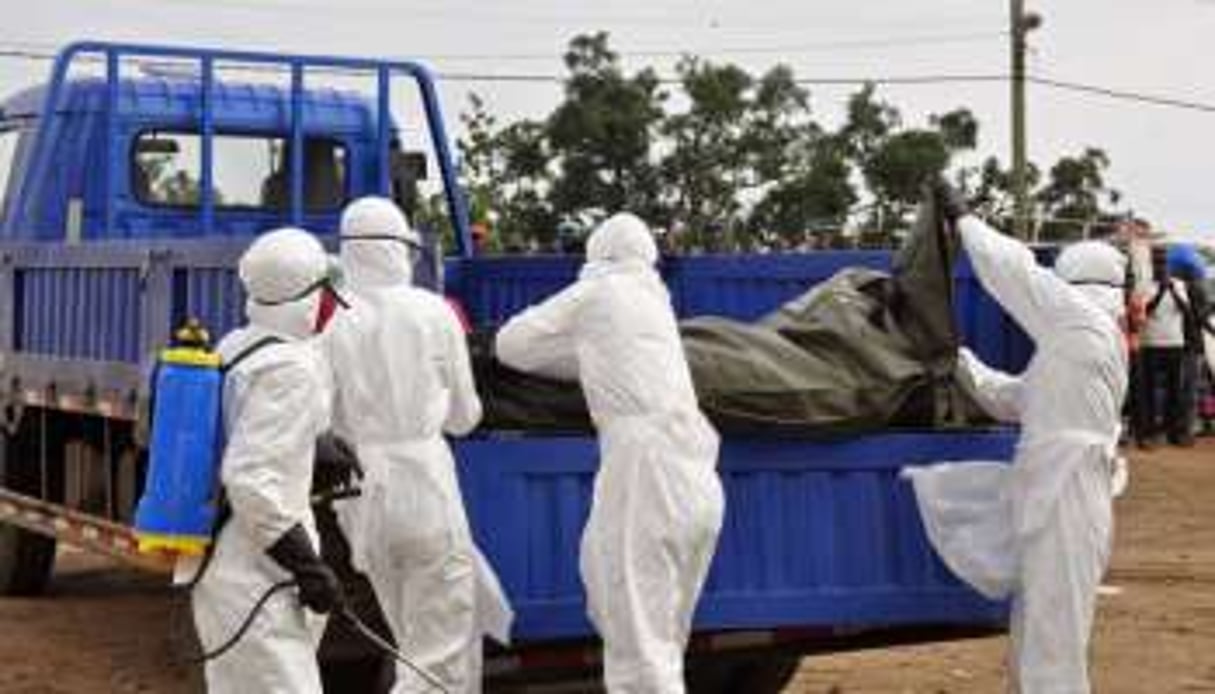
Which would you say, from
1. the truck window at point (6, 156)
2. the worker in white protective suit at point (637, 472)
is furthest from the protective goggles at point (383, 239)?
the truck window at point (6, 156)

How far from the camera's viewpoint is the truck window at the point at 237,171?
11.0 metres

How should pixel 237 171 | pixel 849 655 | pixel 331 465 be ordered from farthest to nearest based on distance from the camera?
pixel 237 171, pixel 849 655, pixel 331 465

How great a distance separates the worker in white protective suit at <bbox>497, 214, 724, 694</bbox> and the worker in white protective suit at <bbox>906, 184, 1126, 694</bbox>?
0.85 m

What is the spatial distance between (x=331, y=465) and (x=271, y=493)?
1.29 meters

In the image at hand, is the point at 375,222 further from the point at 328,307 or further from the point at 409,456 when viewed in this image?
the point at 409,456

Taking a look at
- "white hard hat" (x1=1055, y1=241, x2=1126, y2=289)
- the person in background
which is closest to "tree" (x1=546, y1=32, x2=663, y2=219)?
the person in background

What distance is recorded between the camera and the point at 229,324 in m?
7.91

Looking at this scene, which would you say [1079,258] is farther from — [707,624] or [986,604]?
[707,624]

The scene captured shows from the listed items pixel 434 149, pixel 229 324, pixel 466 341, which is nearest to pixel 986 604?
pixel 466 341

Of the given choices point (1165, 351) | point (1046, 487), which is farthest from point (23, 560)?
point (1165, 351)

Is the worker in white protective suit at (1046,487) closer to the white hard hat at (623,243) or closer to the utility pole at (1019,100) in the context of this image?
the white hard hat at (623,243)

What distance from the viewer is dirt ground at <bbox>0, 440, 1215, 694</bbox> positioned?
9.48 m

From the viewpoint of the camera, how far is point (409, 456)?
22.2ft

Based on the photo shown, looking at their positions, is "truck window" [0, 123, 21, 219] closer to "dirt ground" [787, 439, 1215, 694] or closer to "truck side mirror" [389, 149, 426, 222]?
"truck side mirror" [389, 149, 426, 222]
